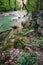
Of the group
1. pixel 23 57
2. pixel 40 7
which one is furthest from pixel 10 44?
pixel 40 7

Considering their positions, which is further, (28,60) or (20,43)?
(20,43)

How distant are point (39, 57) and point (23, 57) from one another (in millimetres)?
837

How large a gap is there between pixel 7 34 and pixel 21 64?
5.10 m

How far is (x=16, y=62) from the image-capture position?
324 inches

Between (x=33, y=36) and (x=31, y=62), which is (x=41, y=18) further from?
(x=31, y=62)

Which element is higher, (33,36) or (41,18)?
(41,18)

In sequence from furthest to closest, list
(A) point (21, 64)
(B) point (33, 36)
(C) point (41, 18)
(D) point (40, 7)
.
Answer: (D) point (40, 7) → (C) point (41, 18) → (B) point (33, 36) → (A) point (21, 64)

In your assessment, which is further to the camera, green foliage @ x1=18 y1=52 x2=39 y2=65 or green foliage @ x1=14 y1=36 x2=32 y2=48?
green foliage @ x1=14 y1=36 x2=32 y2=48

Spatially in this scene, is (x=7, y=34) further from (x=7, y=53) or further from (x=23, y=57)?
(x=23, y=57)

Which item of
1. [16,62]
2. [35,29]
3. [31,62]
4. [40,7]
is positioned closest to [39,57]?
[31,62]

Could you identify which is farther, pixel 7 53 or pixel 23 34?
pixel 23 34

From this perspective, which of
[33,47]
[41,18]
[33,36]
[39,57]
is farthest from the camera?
[41,18]

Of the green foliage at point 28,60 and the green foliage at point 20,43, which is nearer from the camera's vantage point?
the green foliage at point 28,60

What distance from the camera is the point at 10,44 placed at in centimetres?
1005
